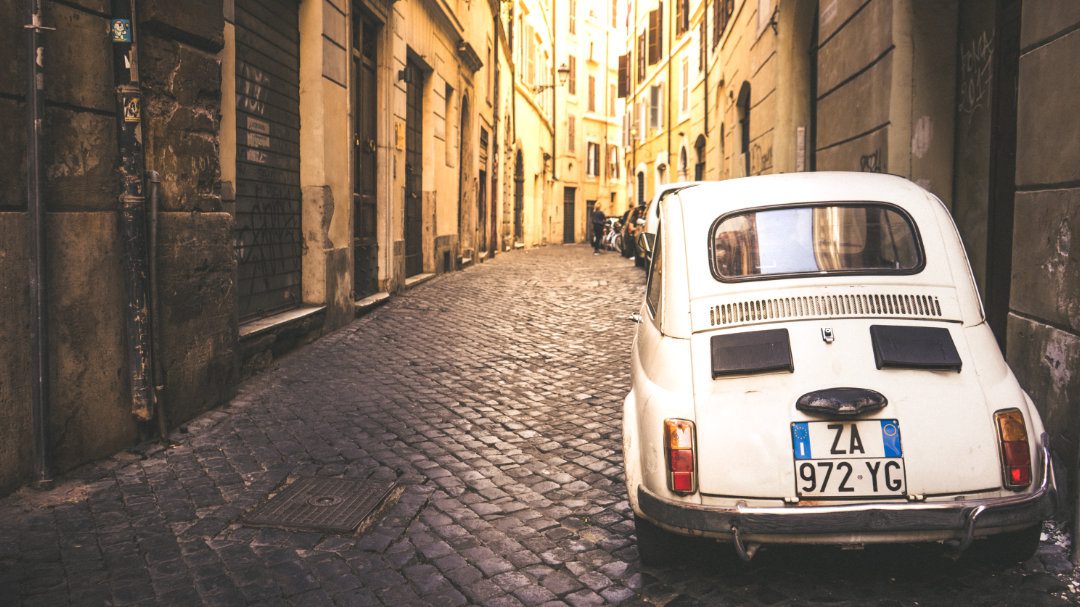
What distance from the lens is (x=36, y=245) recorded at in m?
3.96

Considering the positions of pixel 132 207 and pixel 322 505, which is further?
pixel 132 207

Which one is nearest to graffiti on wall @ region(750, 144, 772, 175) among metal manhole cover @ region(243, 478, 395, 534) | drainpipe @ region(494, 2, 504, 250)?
drainpipe @ region(494, 2, 504, 250)

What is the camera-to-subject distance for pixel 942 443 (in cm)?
278

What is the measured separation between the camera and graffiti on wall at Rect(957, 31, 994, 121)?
18.9 feet

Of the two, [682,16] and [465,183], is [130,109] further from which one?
[682,16]

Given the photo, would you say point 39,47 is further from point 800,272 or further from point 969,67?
point 969,67

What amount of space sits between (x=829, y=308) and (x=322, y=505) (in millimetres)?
2447

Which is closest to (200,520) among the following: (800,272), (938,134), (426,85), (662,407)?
(662,407)

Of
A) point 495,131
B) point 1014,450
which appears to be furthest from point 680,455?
point 495,131

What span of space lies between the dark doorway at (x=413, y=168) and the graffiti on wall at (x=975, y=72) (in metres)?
7.99

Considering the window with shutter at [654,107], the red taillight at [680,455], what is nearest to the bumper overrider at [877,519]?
the red taillight at [680,455]

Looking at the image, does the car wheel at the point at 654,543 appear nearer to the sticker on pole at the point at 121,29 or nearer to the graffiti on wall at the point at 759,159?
the sticker on pole at the point at 121,29

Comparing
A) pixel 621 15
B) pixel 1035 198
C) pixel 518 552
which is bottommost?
pixel 518 552

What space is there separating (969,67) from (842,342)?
14.0 feet
